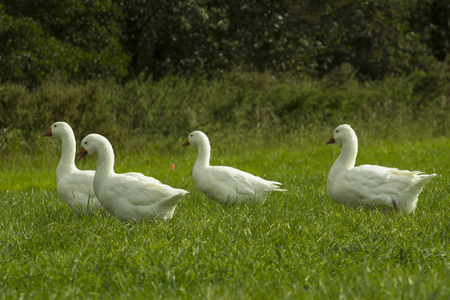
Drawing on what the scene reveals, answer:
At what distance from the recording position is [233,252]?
13.6ft

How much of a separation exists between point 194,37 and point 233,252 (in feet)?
54.5

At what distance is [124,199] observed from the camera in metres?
5.34

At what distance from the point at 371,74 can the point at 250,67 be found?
8863 mm

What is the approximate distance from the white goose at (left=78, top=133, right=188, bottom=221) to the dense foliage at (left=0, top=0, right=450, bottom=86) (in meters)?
10.9

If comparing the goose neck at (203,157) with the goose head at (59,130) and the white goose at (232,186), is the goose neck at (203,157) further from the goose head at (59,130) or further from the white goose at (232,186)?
the goose head at (59,130)

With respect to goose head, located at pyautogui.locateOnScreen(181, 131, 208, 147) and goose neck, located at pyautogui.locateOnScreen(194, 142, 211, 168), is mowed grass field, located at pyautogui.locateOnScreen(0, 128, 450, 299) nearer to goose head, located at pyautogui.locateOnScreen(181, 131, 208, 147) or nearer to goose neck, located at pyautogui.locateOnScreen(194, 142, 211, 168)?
goose neck, located at pyautogui.locateOnScreen(194, 142, 211, 168)

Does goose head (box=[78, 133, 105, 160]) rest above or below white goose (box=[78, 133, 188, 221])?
above

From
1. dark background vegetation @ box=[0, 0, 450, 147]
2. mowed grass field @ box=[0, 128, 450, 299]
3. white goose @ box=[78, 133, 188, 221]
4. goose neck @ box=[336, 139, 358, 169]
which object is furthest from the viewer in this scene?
dark background vegetation @ box=[0, 0, 450, 147]

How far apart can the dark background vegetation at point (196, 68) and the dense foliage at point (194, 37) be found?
1.7 inches

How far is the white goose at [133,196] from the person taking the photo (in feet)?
17.3

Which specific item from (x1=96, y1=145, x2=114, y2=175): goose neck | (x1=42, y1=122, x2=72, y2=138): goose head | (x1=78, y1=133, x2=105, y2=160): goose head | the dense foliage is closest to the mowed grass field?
(x1=96, y1=145, x2=114, y2=175): goose neck

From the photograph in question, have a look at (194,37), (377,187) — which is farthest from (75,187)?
(194,37)

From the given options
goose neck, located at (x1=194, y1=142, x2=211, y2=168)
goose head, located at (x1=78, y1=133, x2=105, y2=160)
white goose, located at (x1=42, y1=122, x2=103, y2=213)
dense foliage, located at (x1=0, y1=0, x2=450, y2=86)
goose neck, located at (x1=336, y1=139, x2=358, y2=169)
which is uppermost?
dense foliage, located at (x1=0, y1=0, x2=450, y2=86)

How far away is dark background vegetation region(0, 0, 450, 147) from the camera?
46.6 feet
